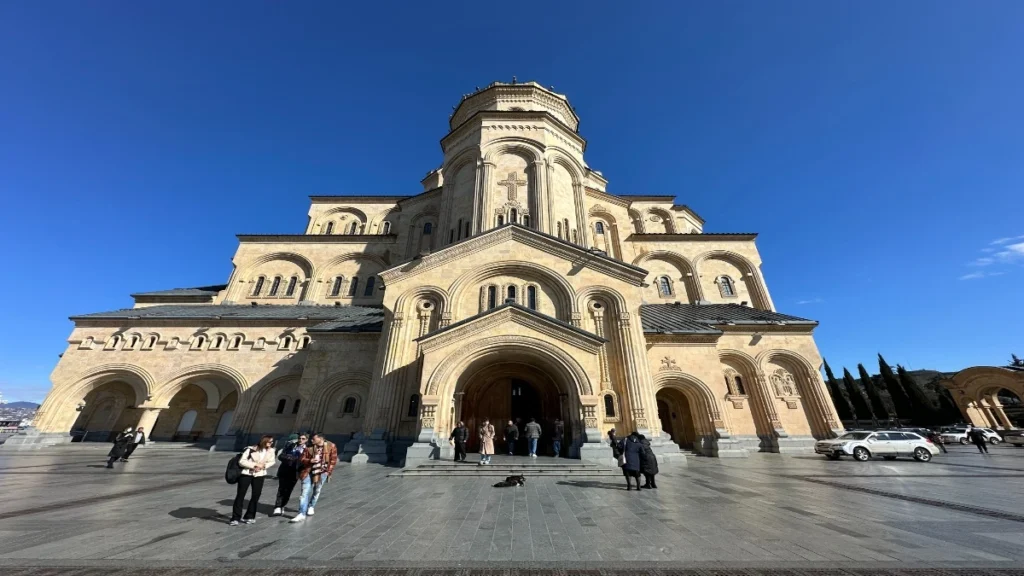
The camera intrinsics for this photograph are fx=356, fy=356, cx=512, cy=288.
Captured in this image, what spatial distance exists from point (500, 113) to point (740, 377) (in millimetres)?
22973

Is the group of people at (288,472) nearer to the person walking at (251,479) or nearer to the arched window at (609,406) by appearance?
the person walking at (251,479)

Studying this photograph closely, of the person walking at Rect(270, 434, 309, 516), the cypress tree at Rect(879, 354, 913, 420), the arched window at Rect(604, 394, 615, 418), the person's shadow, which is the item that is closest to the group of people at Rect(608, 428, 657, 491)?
the arched window at Rect(604, 394, 615, 418)

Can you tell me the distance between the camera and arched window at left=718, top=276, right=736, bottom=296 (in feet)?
88.6

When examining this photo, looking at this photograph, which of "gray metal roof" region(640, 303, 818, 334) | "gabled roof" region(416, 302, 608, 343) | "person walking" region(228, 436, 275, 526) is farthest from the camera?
"gray metal roof" region(640, 303, 818, 334)

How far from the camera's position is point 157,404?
1956 cm

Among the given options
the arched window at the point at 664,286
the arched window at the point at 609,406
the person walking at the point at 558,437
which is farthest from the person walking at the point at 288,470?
the arched window at the point at 664,286

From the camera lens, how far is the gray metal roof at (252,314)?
68.8 ft

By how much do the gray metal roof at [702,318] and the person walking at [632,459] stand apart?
9.51 metres

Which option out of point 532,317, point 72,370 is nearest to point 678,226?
point 532,317

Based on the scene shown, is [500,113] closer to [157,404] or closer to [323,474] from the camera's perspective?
[323,474]

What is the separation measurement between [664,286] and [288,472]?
26920 mm

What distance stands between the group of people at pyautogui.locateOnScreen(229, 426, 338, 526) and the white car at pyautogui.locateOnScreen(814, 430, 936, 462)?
1973cm

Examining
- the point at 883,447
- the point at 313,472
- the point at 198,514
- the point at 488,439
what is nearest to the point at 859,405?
the point at 883,447

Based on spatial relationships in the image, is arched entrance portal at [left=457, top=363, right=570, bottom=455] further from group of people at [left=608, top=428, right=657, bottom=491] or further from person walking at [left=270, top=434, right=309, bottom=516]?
person walking at [left=270, top=434, right=309, bottom=516]
